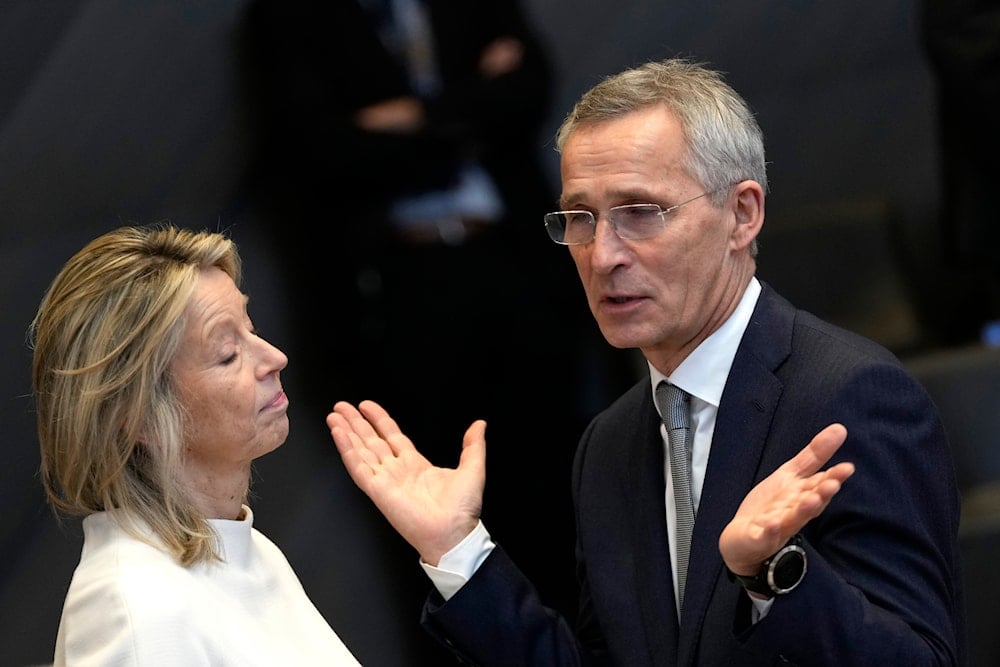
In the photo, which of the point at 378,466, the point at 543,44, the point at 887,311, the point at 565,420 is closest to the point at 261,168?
the point at 543,44

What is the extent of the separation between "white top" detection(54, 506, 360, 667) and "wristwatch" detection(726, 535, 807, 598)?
27.5 inches

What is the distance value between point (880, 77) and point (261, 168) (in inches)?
85.0

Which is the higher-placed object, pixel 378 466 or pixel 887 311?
pixel 378 466

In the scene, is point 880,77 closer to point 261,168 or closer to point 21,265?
point 261,168

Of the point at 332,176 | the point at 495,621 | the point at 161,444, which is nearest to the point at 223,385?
the point at 161,444

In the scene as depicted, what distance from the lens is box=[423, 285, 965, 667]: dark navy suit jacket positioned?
1.89 meters

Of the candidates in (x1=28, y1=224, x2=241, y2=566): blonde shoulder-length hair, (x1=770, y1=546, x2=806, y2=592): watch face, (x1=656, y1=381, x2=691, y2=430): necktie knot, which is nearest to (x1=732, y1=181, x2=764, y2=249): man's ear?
(x1=656, y1=381, x2=691, y2=430): necktie knot

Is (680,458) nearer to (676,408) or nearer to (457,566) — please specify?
(676,408)

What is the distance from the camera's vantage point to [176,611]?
1.87 metres

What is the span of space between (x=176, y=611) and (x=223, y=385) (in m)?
0.37

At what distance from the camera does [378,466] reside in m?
2.33

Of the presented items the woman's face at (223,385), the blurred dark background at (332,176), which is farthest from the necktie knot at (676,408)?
the blurred dark background at (332,176)

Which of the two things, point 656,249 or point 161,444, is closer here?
point 161,444

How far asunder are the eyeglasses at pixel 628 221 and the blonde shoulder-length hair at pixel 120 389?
66 centimetres
